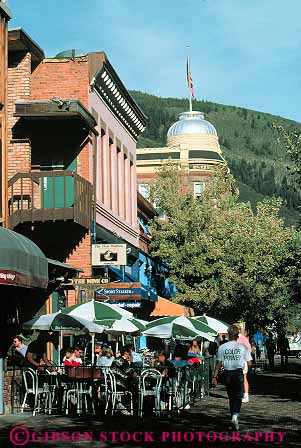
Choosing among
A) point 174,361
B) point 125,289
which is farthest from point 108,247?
point 174,361

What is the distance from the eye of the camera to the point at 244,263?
46062mm

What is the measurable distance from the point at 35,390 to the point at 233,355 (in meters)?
5.10

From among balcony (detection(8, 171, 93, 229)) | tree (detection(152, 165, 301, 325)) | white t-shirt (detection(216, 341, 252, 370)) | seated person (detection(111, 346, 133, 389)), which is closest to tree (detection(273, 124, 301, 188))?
balcony (detection(8, 171, 93, 229))

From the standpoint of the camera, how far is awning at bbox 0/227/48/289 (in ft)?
57.4

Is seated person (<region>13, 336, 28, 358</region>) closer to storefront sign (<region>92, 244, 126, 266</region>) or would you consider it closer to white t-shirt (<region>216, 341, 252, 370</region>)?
white t-shirt (<region>216, 341, 252, 370</region>)

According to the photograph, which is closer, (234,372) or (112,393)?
(234,372)

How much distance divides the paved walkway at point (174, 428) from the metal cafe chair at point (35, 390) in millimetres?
543

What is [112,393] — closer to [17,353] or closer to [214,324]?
[17,353]

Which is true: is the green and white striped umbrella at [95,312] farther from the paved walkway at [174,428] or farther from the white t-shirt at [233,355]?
the white t-shirt at [233,355]

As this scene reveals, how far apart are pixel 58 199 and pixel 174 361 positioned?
8.12 m

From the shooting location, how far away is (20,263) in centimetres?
1791

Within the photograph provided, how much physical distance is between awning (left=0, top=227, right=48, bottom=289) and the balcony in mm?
7477

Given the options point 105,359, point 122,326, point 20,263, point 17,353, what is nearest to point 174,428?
point 20,263

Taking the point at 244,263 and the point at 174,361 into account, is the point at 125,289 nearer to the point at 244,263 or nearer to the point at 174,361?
the point at 174,361
